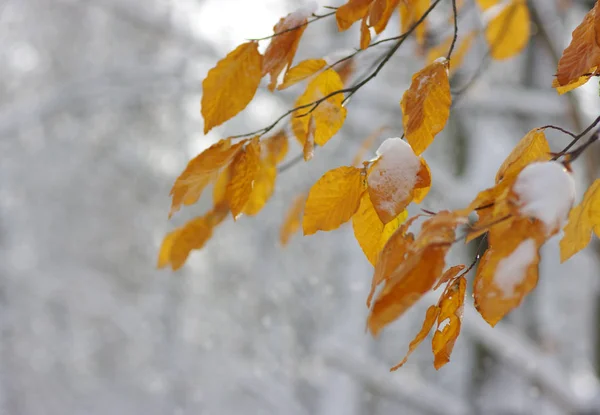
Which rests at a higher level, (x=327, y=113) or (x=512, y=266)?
(x=327, y=113)

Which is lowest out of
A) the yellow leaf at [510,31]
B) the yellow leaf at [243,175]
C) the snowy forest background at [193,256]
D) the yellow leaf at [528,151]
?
the yellow leaf at [528,151]

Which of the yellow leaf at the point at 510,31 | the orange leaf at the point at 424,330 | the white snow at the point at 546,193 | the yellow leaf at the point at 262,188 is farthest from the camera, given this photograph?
the yellow leaf at the point at 510,31

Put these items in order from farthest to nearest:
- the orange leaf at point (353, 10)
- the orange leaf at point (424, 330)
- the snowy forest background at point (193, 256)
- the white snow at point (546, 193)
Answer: the snowy forest background at point (193, 256) < the orange leaf at point (353, 10) < the orange leaf at point (424, 330) < the white snow at point (546, 193)

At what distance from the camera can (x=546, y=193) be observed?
1.17 ft

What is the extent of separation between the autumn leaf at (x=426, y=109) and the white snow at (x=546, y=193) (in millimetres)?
149

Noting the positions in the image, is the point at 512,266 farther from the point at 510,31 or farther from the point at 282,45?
the point at 510,31

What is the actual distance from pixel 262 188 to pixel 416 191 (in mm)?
259

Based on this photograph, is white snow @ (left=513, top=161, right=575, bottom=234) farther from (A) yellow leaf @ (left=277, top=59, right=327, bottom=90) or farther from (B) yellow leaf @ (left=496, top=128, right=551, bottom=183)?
(A) yellow leaf @ (left=277, top=59, right=327, bottom=90)

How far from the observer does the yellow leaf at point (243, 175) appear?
56cm

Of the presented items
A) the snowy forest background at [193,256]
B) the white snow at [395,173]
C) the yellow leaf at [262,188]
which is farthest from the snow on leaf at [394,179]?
the snowy forest background at [193,256]

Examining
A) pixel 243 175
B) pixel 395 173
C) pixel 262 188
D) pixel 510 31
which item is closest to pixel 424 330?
pixel 395 173

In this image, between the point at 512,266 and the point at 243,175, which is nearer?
the point at 512,266

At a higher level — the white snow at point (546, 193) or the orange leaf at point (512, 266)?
the white snow at point (546, 193)

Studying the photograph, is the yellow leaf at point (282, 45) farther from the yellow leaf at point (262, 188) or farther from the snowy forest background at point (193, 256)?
the snowy forest background at point (193, 256)
